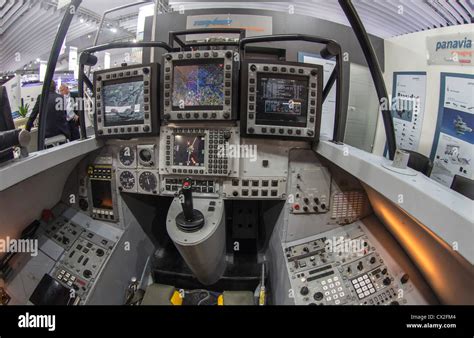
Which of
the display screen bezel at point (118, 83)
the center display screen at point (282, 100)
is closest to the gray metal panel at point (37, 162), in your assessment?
the display screen bezel at point (118, 83)

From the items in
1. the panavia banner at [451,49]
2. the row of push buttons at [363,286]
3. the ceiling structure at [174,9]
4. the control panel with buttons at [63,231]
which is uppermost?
the ceiling structure at [174,9]

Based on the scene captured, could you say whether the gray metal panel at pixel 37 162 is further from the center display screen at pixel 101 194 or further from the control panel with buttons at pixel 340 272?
the control panel with buttons at pixel 340 272

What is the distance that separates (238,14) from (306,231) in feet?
8.85

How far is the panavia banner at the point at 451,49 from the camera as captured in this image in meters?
2.21

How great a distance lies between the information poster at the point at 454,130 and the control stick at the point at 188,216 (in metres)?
2.72

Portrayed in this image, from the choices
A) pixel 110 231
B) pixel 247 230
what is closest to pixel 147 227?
pixel 110 231

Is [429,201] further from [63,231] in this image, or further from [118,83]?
[63,231]

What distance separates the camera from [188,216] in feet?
4.64

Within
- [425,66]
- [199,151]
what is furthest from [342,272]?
[425,66]

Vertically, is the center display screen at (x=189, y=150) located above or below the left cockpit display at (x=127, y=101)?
below

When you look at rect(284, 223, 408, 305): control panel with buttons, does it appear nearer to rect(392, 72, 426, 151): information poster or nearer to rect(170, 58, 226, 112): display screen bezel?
rect(170, 58, 226, 112): display screen bezel

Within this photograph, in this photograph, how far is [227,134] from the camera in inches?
63.4

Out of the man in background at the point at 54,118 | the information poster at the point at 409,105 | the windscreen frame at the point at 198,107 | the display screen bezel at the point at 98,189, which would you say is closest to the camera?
the windscreen frame at the point at 198,107

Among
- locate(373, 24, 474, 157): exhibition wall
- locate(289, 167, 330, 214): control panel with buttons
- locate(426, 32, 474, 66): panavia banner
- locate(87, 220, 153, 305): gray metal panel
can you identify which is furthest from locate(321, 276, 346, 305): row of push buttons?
locate(426, 32, 474, 66): panavia banner
